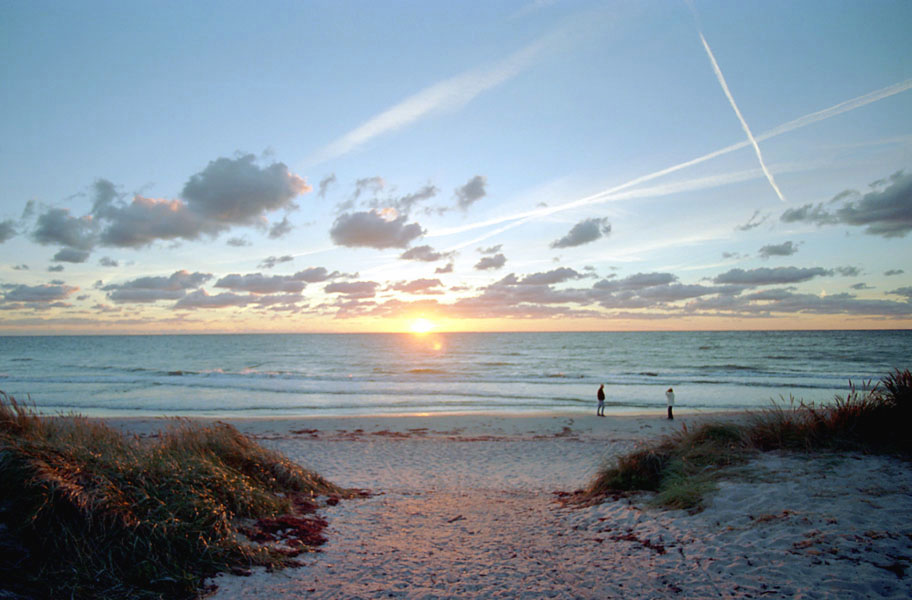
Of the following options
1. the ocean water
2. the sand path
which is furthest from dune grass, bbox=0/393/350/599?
the ocean water

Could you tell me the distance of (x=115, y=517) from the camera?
4.40m

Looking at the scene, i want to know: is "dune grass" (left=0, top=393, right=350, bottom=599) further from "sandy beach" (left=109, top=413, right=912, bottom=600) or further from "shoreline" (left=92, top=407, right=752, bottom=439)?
"shoreline" (left=92, top=407, right=752, bottom=439)

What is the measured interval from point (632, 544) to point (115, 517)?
553 centimetres

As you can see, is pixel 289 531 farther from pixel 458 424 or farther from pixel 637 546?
pixel 458 424

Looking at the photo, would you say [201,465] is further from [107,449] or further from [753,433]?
[753,433]

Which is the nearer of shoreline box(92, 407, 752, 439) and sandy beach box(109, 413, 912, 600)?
sandy beach box(109, 413, 912, 600)

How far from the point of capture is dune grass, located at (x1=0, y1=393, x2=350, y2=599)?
3.91 m

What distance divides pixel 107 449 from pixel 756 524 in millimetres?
7769

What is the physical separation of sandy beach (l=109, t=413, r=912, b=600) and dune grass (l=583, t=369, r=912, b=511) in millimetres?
379

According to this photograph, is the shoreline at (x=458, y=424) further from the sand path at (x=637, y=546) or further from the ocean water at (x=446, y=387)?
the sand path at (x=637, y=546)

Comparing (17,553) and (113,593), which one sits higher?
(17,553)

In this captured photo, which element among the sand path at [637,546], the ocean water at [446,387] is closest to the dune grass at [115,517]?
the sand path at [637,546]

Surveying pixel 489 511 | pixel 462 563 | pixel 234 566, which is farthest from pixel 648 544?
pixel 234 566

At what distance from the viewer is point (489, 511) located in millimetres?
7730
